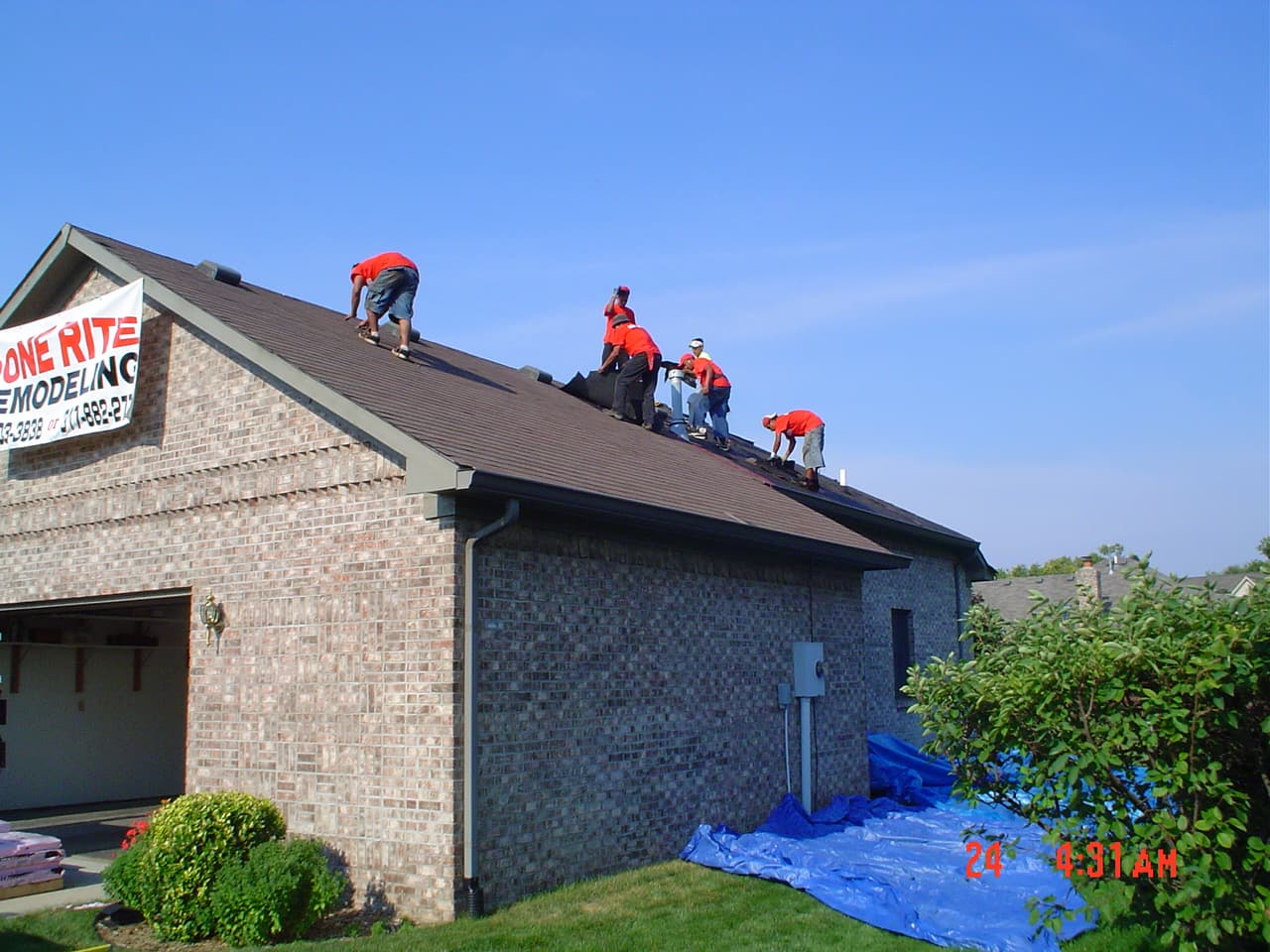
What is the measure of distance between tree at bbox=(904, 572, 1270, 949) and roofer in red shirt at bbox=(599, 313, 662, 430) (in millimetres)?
10606

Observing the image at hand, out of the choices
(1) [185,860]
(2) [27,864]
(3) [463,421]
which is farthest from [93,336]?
(1) [185,860]

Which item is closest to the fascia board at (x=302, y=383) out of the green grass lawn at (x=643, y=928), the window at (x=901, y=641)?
the green grass lawn at (x=643, y=928)

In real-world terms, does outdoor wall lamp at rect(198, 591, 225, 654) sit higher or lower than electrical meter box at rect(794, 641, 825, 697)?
higher

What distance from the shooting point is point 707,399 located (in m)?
20.2

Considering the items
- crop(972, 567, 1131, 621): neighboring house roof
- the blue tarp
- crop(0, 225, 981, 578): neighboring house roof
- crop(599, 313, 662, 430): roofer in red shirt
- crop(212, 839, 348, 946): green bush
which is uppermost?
crop(599, 313, 662, 430): roofer in red shirt

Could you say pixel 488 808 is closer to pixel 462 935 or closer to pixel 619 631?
pixel 462 935

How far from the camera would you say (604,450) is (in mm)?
13461

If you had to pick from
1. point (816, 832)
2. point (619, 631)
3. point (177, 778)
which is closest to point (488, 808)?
point (619, 631)

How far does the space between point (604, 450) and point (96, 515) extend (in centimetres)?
557

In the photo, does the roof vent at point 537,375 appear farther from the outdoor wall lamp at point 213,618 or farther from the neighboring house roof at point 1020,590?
the neighboring house roof at point 1020,590

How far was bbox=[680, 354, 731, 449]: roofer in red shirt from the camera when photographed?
19.9 metres

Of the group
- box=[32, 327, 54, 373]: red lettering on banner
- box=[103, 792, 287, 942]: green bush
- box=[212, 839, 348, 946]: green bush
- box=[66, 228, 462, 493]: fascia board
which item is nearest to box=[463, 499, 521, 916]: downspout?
box=[66, 228, 462, 493]: fascia board
